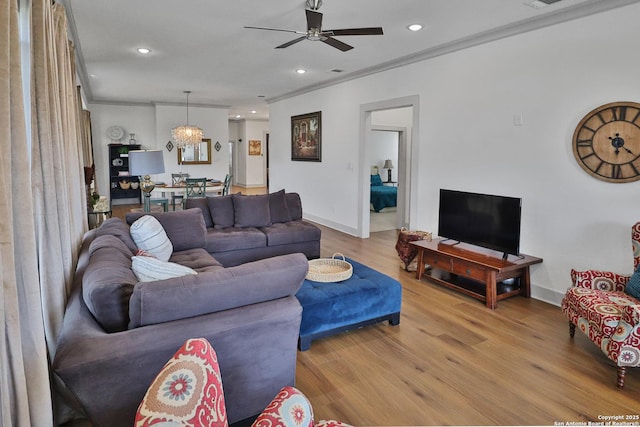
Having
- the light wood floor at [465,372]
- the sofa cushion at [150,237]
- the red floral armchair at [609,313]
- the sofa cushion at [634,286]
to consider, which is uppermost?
the sofa cushion at [150,237]

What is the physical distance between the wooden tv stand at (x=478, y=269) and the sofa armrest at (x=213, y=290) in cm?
236

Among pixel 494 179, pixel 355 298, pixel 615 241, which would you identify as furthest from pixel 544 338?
pixel 494 179

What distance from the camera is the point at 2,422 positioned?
1.28m

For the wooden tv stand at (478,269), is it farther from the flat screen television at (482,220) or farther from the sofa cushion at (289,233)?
the sofa cushion at (289,233)

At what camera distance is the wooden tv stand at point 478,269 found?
3.74 m

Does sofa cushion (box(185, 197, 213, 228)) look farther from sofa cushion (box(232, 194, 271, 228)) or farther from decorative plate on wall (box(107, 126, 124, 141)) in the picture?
decorative plate on wall (box(107, 126, 124, 141))

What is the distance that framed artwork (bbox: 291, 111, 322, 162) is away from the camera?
7.73 metres

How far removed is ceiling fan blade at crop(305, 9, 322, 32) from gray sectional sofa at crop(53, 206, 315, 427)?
2.05 m

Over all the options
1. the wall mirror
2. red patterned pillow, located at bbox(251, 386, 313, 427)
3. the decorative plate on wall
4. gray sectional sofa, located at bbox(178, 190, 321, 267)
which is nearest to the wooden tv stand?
gray sectional sofa, located at bbox(178, 190, 321, 267)

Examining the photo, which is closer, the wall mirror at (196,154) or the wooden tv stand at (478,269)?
the wooden tv stand at (478,269)

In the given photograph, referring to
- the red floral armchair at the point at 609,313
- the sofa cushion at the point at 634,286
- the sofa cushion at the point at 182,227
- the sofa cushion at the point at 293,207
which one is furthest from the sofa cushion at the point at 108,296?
the sofa cushion at the point at 293,207

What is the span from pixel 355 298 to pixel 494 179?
2320 millimetres

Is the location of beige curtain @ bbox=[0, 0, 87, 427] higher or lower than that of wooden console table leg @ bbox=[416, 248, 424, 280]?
higher

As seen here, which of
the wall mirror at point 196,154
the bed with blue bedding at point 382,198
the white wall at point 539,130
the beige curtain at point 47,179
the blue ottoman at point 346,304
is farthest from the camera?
the wall mirror at point 196,154
